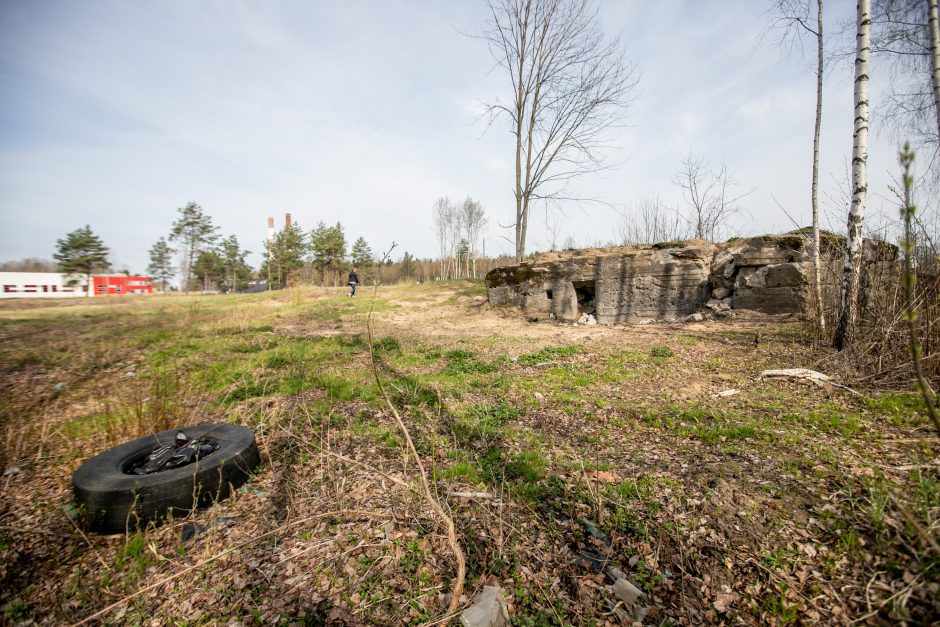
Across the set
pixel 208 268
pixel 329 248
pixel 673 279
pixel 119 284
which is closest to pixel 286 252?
pixel 329 248

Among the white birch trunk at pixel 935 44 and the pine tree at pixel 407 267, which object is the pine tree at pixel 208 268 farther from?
the white birch trunk at pixel 935 44

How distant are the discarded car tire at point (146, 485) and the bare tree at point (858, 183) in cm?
835

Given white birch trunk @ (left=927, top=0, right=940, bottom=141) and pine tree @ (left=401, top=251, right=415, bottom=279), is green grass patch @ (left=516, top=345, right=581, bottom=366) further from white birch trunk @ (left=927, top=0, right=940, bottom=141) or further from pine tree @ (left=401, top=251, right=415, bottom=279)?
pine tree @ (left=401, top=251, right=415, bottom=279)

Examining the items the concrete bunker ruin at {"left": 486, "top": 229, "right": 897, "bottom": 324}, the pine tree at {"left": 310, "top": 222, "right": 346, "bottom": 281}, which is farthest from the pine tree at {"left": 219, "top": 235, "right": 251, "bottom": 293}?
the concrete bunker ruin at {"left": 486, "top": 229, "right": 897, "bottom": 324}

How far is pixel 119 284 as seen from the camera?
48156 mm

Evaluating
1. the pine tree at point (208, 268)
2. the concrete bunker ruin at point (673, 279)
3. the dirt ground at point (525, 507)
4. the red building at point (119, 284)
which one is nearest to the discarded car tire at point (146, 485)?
the dirt ground at point (525, 507)

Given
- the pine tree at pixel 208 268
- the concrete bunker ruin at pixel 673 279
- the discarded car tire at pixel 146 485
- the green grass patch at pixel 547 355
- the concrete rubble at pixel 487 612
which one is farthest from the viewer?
the pine tree at pixel 208 268

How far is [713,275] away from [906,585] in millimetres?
Answer: 10435

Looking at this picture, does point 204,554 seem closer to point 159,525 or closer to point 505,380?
point 159,525

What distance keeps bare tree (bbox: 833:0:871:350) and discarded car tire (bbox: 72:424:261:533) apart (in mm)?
8345

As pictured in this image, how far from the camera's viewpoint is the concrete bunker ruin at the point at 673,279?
8992 millimetres

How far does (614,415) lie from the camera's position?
4500mm

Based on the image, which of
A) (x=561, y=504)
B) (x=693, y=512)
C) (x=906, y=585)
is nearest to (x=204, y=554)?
(x=561, y=504)

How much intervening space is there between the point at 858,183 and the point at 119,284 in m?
69.5
